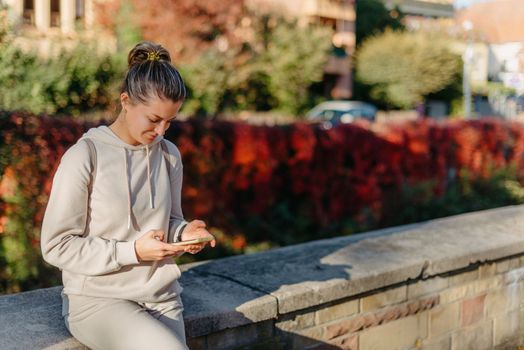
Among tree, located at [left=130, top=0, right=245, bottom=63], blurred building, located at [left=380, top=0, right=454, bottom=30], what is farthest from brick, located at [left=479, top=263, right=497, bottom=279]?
blurred building, located at [left=380, top=0, right=454, bottom=30]

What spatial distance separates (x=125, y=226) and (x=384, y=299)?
1.54 metres

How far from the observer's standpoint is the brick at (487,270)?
382cm

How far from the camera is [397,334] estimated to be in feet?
11.2

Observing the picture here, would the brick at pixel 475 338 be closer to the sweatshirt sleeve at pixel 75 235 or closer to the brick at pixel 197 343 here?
the brick at pixel 197 343

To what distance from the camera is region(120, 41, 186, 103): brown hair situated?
2.21m

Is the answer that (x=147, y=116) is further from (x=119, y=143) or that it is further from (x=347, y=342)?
(x=347, y=342)

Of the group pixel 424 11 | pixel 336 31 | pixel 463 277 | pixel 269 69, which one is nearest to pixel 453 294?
pixel 463 277

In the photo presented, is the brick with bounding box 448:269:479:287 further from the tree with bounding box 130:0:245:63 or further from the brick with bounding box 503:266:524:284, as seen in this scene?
the tree with bounding box 130:0:245:63

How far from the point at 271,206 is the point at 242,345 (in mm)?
4464

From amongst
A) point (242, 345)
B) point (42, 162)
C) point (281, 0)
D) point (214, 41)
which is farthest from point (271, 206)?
point (281, 0)

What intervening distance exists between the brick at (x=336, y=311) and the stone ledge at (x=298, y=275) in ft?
0.17

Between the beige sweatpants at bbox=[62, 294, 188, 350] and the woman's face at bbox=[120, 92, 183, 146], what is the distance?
1.86 ft

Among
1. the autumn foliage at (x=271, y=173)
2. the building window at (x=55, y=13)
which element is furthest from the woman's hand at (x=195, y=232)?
the building window at (x=55, y=13)

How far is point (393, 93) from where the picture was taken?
33.6 metres
